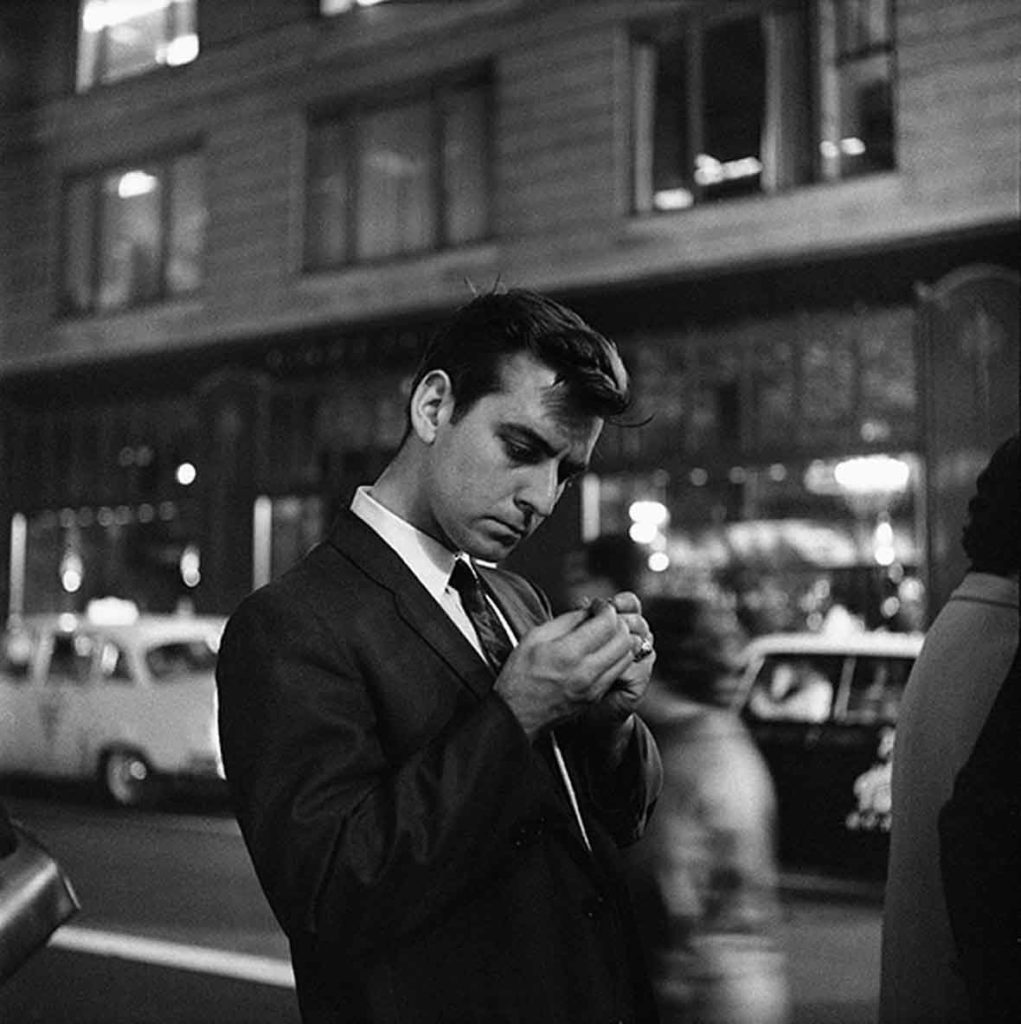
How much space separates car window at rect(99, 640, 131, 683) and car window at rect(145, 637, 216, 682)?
12cm

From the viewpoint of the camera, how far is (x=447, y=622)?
4.61 feet

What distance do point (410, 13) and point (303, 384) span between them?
1.68 m

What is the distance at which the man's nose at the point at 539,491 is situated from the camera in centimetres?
145

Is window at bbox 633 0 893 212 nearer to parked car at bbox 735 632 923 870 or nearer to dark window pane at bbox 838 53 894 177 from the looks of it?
dark window pane at bbox 838 53 894 177

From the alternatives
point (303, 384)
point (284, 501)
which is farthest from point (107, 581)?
point (303, 384)

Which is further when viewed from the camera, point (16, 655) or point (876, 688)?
point (16, 655)

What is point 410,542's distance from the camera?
1.51 m

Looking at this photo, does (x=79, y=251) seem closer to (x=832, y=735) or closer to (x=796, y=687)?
(x=796, y=687)

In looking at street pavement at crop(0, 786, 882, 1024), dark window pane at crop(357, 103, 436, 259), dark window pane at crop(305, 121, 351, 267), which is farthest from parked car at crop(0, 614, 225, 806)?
dark window pane at crop(357, 103, 436, 259)

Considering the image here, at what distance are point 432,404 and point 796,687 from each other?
355 centimetres

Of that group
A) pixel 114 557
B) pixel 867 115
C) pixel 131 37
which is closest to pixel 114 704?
pixel 114 557

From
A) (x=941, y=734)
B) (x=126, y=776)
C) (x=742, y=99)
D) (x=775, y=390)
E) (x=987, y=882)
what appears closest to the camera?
(x=987, y=882)

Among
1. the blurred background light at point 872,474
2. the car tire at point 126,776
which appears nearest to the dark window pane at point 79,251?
the car tire at point 126,776

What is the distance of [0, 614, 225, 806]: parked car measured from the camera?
4770 millimetres
